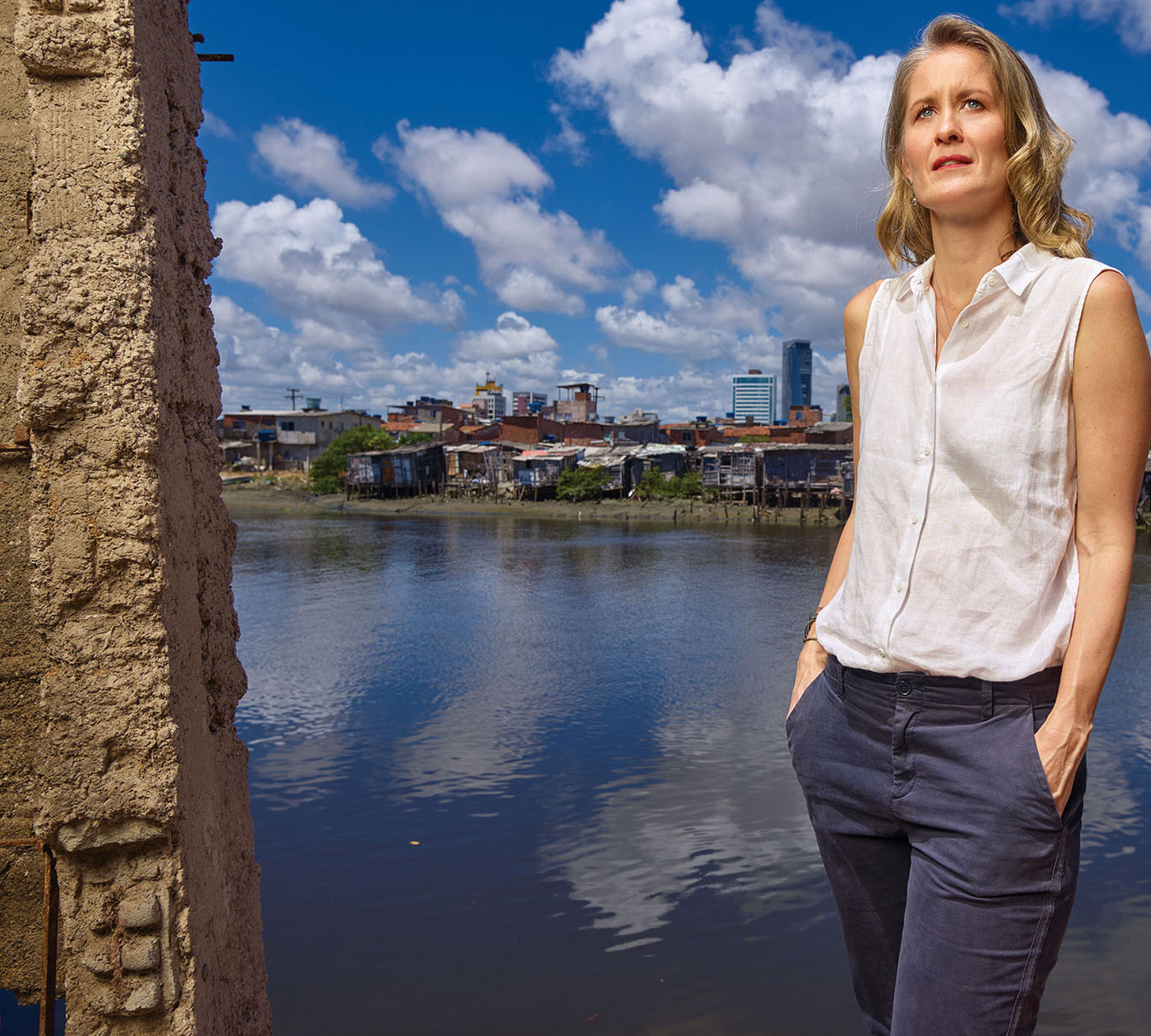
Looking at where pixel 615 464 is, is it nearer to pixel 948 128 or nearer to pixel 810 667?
pixel 810 667

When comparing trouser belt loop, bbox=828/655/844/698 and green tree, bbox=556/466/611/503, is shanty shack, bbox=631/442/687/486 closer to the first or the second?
green tree, bbox=556/466/611/503

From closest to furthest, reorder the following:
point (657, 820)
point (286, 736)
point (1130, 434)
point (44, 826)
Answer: point (1130, 434)
point (44, 826)
point (657, 820)
point (286, 736)

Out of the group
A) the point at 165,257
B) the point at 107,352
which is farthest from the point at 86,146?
the point at 107,352

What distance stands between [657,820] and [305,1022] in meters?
3.03

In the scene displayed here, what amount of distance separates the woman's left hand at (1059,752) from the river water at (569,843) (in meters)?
3.31

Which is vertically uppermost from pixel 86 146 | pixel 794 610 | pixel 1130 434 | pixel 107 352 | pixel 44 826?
pixel 86 146

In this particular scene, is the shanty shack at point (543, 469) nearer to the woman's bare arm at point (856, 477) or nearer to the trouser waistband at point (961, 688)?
the woman's bare arm at point (856, 477)

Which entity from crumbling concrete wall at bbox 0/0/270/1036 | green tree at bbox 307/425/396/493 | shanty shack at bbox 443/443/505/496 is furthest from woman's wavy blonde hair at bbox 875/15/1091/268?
green tree at bbox 307/425/396/493

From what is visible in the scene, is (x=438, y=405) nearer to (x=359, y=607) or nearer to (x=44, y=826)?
(x=359, y=607)

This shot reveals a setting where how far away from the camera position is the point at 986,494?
1.66 metres

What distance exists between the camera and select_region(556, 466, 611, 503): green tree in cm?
5141

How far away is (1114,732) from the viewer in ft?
29.3

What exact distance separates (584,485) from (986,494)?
49.9 meters

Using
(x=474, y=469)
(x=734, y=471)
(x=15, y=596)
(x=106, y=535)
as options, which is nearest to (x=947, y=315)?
(x=106, y=535)
